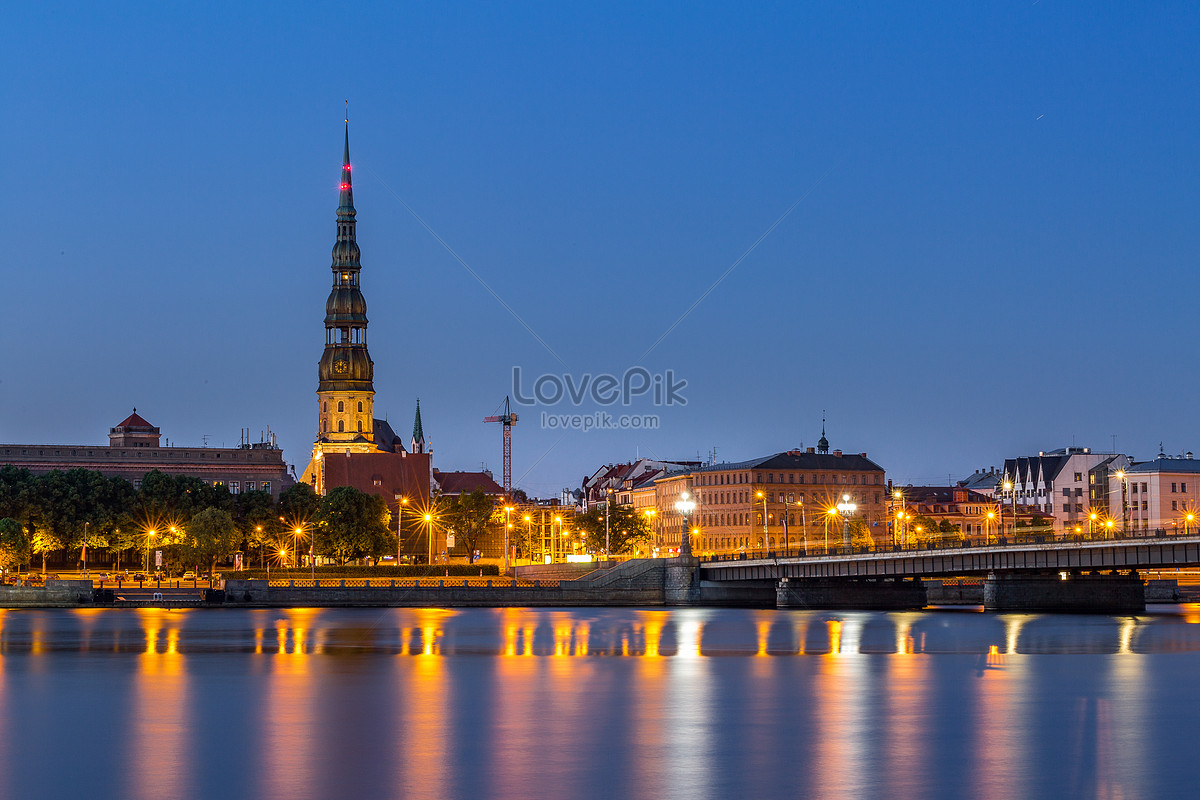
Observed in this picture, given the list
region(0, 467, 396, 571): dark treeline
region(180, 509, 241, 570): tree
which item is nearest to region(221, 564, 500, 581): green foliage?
region(180, 509, 241, 570): tree

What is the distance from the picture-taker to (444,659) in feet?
220

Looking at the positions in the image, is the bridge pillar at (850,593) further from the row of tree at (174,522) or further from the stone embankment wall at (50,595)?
the stone embankment wall at (50,595)

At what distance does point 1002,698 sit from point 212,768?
84.6ft

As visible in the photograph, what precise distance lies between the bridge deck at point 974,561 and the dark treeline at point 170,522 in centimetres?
4051

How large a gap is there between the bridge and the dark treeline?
39.6 meters

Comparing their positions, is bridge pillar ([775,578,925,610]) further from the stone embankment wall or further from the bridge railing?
the stone embankment wall

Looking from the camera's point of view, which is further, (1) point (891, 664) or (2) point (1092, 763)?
(1) point (891, 664)

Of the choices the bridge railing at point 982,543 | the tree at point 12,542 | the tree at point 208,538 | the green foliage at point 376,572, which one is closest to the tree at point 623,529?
the green foliage at point 376,572

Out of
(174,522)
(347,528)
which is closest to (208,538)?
(174,522)

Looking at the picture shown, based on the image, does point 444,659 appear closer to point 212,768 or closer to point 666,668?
point 666,668

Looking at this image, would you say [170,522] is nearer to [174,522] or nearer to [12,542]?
[174,522]

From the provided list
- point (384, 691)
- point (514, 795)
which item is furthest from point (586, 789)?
point (384, 691)

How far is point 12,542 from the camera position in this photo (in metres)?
131

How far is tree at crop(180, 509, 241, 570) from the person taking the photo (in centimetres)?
13788
